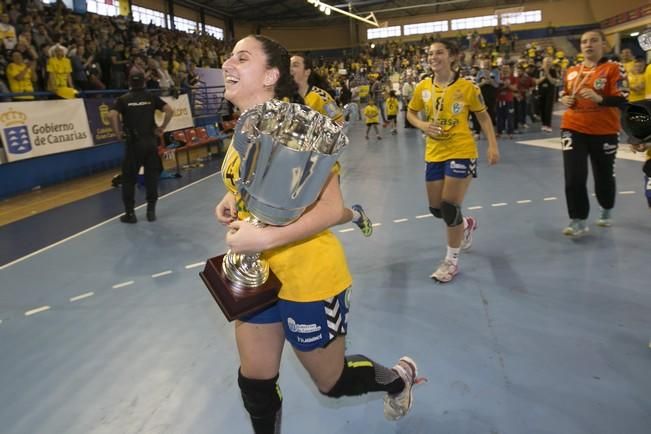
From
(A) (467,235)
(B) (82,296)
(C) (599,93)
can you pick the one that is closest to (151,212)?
(B) (82,296)

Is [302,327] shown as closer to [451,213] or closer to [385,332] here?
[385,332]

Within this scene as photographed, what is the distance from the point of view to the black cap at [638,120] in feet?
6.82

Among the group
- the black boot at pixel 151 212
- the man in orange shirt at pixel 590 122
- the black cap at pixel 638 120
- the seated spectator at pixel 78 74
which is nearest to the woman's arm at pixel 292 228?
the black cap at pixel 638 120

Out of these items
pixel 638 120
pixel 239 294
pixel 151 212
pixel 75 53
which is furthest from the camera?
pixel 75 53

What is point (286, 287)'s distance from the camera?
1600 millimetres

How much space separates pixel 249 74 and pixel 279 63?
117mm

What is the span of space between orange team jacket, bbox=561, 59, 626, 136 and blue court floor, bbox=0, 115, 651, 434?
106 cm

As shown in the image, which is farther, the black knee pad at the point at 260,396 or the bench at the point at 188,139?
the bench at the point at 188,139

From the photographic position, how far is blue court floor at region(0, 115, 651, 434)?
7.57 ft

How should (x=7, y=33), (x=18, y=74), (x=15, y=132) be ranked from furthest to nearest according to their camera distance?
(x=7, y=33) < (x=18, y=74) < (x=15, y=132)

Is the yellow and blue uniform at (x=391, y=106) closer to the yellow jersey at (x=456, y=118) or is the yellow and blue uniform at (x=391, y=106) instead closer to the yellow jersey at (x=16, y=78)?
the yellow jersey at (x=16, y=78)

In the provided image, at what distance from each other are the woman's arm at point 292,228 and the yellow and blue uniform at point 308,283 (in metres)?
0.12

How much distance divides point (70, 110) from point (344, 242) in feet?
23.3

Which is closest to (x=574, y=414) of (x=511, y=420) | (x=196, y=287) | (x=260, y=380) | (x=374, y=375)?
(x=511, y=420)
